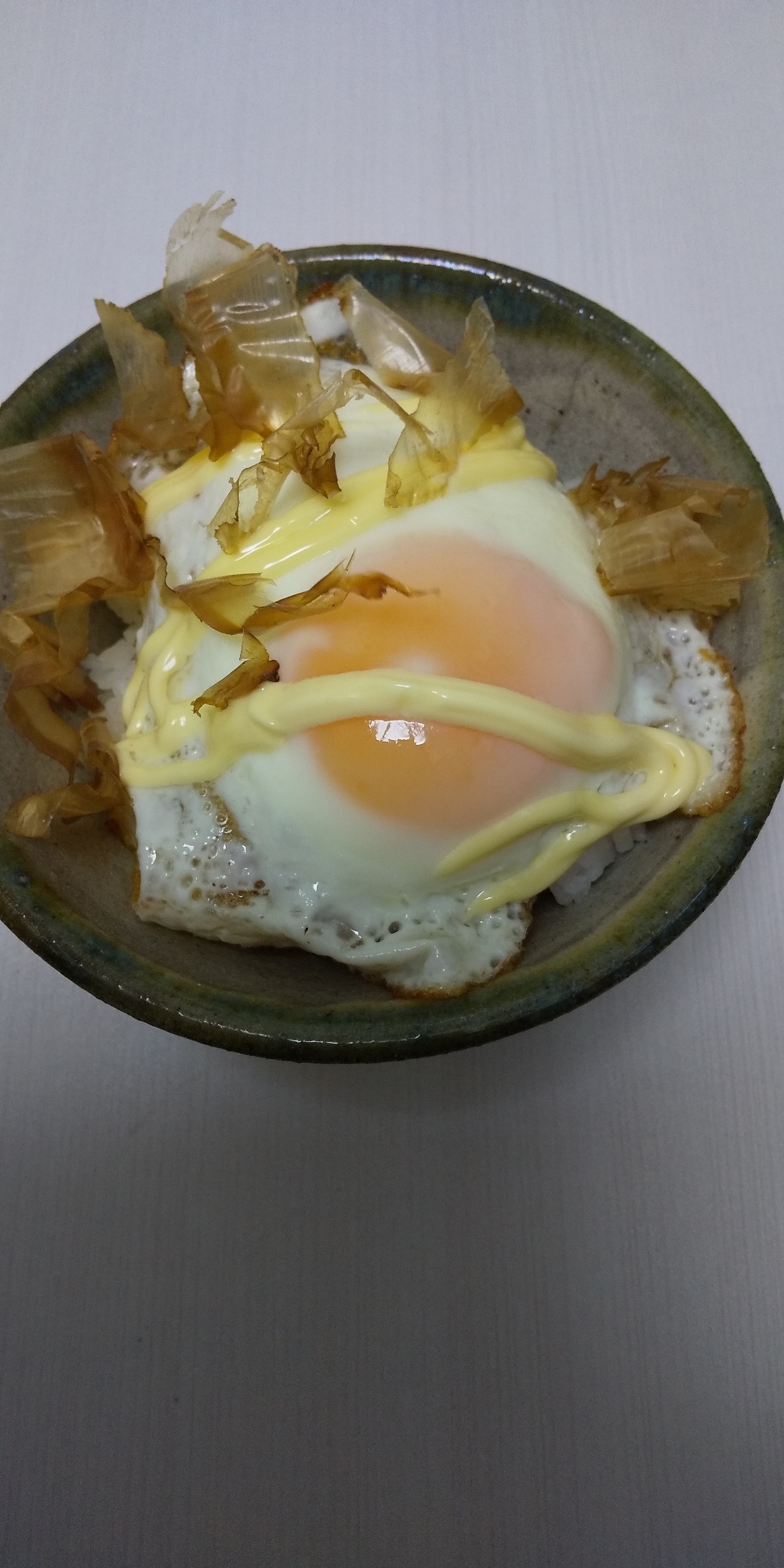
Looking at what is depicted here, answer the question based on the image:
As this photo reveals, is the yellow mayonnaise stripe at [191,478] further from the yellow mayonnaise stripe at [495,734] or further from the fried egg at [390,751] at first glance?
the yellow mayonnaise stripe at [495,734]

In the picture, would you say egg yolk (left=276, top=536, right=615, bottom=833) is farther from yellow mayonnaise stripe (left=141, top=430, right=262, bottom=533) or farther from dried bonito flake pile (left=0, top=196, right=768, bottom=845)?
yellow mayonnaise stripe (left=141, top=430, right=262, bottom=533)

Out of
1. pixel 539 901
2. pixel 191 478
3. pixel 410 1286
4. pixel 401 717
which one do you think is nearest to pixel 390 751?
pixel 401 717

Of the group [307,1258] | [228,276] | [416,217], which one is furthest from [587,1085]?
[416,217]

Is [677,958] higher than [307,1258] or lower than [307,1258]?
higher

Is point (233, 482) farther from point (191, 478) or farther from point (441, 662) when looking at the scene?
point (441, 662)

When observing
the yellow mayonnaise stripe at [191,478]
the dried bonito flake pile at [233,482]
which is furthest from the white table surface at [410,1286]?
the yellow mayonnaise stripe at [191,478]

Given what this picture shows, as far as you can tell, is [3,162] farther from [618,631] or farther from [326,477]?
[618,631]

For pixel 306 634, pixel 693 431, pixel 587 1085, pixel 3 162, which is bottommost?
pixel 587 1085

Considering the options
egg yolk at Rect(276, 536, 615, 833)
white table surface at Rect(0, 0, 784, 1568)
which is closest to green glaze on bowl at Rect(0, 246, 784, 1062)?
egg yolk at Rect(276, 536, 615, 833)
